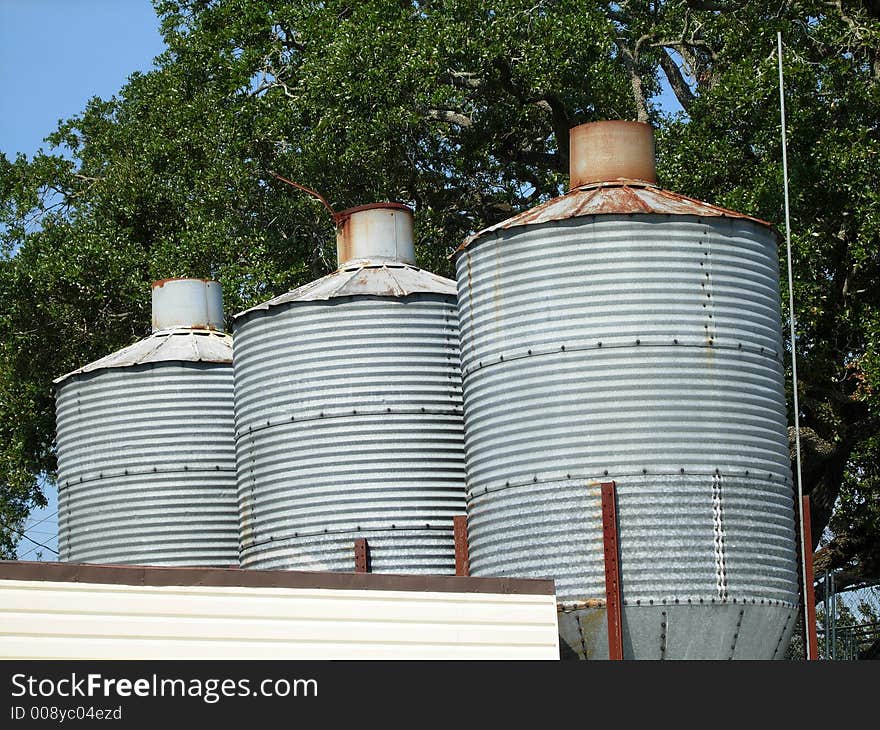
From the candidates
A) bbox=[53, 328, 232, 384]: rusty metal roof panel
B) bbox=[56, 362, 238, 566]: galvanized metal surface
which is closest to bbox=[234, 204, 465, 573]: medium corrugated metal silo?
bbox=[56, 362, 238, 566]: galvanized metal surface

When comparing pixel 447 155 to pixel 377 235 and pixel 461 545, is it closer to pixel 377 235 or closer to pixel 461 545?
pixel 377 235

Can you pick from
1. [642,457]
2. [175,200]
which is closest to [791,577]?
[642,457]

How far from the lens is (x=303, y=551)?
19000mm

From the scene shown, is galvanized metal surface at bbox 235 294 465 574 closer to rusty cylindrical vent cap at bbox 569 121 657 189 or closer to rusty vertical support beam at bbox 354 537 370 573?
rusty vertical support beam at bbox 354 537 370 573

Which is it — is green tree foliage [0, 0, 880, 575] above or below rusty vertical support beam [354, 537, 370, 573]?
above

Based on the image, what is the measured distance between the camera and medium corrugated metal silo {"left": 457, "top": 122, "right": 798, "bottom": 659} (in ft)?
52.9

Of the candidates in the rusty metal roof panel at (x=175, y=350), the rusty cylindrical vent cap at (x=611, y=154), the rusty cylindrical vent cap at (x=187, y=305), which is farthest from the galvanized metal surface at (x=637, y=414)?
the rusty cylindrical vent cap at (x=187, y=305)

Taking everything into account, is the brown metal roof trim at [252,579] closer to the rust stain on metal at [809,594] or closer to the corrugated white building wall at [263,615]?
the corrugated white building wall at [263,615]

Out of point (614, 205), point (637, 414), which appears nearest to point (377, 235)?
point (614, 205)

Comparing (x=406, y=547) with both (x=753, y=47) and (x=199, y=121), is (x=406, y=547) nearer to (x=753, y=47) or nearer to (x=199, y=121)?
(x=753, y=47)

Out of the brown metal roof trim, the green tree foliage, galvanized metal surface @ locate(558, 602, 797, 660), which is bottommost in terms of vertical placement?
galvanized metal surface @ locate(558, 602, 797, 660)

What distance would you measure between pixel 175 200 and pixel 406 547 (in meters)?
18.4

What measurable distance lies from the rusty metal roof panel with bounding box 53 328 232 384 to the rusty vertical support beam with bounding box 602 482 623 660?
27.9 feet

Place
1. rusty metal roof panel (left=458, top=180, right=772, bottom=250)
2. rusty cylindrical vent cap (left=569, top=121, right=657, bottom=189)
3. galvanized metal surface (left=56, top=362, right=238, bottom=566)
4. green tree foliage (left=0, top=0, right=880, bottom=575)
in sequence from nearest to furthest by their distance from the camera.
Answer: rusty metal roof panel (left=458, top=180, right=772, bottom=250) → rusty cylindrical vent cap (left=569, top=121, right=657, bottom=189) → galvanized metal surface (left=56, top=362, right=238, bottom=566) → green tree foliage (left=0, top=0, right=880, bottom=575)
